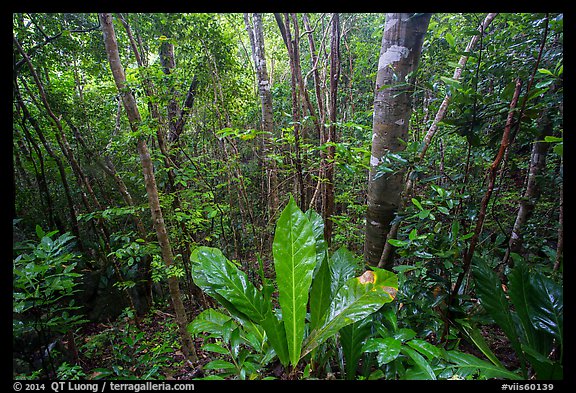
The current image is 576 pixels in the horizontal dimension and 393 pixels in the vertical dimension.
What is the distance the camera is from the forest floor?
1.49 meters

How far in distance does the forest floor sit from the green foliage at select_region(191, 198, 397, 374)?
23cm

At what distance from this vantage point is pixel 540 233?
2.76 metres

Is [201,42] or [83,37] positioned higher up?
[83,37]

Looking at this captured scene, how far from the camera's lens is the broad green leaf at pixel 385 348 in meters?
1.04

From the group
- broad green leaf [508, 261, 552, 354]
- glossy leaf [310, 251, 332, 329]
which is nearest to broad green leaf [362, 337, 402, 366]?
glossy leaf [310, 251, 332, 329]

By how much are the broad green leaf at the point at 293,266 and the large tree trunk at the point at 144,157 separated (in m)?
1.18

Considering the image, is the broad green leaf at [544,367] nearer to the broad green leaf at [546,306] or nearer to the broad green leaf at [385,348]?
the broad green leaf at [546,306]

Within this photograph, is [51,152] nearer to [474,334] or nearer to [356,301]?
[356,301]

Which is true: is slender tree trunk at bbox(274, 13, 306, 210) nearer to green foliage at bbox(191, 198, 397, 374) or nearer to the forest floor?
green foliage at bbox(191, 198, 397, 374)

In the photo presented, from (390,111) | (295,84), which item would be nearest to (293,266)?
(390,111)
